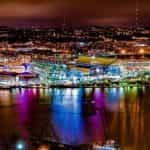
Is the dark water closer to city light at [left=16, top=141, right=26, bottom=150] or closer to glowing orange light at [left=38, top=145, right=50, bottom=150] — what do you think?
city light at [left=16, top=141, right=26, bottom=150]

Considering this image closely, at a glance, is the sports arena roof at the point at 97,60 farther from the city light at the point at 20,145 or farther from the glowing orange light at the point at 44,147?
the glowing orange light at the point at 44,147

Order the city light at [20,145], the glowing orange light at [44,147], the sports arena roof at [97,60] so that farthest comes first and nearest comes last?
the sports arena roof at [97,60] < the city light at [20,145] < the glowing orange light at [44,147]

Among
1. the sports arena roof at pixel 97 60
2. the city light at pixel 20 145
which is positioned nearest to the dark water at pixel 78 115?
the city light at pixel 20 145

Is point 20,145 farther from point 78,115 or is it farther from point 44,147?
point 78,115

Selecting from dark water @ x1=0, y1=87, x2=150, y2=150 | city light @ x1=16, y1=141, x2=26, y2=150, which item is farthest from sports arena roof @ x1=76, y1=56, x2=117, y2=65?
city light @ x1=16, y1=141, x2=26, y2=150

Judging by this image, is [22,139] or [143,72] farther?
[143,72]

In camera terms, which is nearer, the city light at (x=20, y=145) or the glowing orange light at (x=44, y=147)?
the glowing orange light at (x=44, y=147)

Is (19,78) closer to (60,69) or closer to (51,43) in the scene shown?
(60,69)

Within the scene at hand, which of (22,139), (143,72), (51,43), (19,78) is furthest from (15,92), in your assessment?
(22,139)
